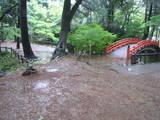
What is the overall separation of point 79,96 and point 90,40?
6222 millimetres

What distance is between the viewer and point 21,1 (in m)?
11.0

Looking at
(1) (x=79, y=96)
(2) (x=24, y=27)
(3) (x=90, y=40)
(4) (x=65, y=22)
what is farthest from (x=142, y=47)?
(2) (x=24, y=27)

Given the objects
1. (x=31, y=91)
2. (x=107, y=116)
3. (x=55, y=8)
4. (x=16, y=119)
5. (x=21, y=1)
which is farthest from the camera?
(x=55, y=8)

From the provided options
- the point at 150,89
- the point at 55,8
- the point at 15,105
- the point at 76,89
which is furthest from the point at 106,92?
the point at 55,8

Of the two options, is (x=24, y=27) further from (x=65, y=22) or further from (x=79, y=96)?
(x=79, y=96)

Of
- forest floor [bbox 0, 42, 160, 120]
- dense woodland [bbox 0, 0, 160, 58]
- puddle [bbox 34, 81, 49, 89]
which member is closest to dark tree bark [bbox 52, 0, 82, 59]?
dense woodland [bbox 0, 0, 160, 58]

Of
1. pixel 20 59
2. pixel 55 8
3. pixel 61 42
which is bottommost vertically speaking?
pixel 20 59

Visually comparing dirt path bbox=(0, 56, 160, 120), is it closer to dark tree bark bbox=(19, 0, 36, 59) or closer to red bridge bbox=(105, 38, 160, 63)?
red bridge bbox=(105, 38, 160, 63)

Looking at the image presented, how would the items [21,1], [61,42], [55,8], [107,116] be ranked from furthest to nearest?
[55,8]
[21,1]
[61,42]
[107,116]

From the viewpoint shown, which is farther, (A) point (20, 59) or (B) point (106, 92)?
(A) point (20, 59)

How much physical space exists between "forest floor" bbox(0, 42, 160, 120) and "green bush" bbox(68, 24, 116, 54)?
13.0 ft

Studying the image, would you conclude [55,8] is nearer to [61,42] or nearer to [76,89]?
[61,42]

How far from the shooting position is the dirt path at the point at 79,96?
345 cm

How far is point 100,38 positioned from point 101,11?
8.85 ft
